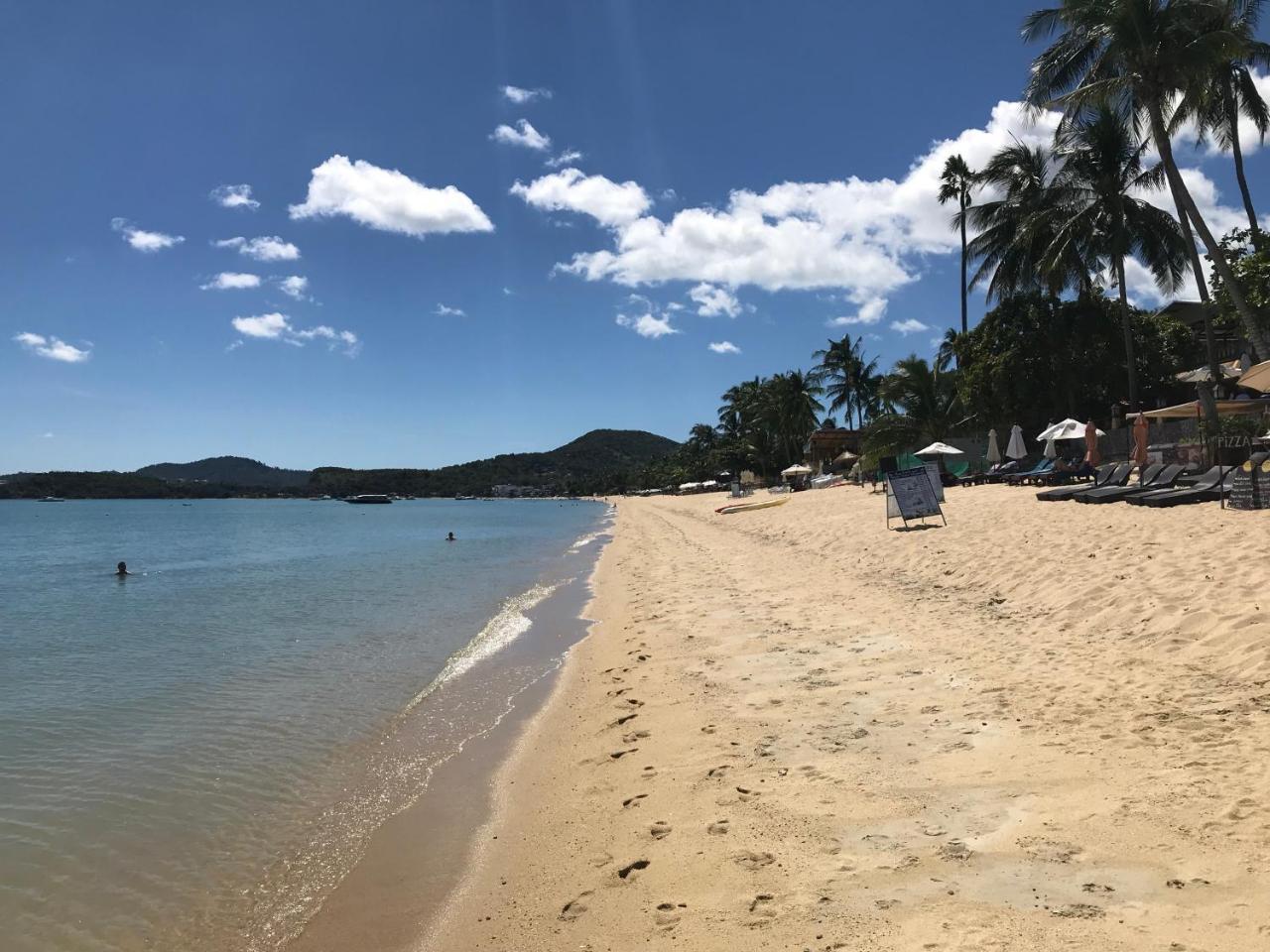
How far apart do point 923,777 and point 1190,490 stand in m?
10.4

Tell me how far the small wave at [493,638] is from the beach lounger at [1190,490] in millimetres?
9980

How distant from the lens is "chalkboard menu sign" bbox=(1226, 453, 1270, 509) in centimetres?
1020

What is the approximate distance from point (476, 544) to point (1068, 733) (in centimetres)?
3271

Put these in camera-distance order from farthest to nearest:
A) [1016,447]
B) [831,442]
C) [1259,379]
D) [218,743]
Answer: [831,442] < [1016,447] < [1259,379] < [218,743]

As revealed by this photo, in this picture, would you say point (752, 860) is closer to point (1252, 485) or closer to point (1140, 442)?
point (1252, 485)

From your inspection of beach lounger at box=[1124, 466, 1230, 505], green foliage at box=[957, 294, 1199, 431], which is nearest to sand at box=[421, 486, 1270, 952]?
beach lounger at box=[1124, 466, 1230, 505]

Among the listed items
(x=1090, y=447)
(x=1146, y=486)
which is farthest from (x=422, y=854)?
(x=1090, y=447)

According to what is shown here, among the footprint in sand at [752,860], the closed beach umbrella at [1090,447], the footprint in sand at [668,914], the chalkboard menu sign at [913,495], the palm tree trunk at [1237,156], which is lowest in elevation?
the footprint in sand at [668,914]

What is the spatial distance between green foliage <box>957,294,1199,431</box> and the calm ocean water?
2261 cm

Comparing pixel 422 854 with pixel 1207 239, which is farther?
pixel 1207 239

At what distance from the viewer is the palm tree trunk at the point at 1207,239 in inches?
679

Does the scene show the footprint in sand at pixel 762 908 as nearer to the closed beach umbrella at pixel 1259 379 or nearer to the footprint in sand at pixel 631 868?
the footprint in sand at pixel 631 868

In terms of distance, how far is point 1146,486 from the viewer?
514 inches

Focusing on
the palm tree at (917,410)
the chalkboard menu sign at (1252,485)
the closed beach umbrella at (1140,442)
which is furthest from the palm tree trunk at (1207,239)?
the palm tree at (917,410)
